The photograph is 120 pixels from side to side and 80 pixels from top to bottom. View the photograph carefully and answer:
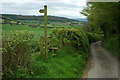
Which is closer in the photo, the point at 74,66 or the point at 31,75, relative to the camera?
the point at 31,75

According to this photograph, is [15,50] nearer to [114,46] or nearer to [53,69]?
[53,69]

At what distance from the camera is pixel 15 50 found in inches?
261

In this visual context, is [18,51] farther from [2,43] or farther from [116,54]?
[116,54]

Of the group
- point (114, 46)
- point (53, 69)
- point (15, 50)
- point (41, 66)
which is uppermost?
point (15, 50)

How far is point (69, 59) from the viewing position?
10766 millimetres

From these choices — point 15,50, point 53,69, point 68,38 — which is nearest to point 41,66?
point 53,69

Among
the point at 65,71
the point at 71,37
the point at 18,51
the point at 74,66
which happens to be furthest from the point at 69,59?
the point at 18,51

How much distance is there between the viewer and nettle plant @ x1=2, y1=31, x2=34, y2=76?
6.31 m

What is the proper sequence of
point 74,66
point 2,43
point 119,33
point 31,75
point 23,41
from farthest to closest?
point 119,33 < point 74,66 < point 31,75 < point 23,41 < point 2,43

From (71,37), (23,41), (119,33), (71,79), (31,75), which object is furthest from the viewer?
(119,33)

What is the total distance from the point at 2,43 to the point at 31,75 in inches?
66.7

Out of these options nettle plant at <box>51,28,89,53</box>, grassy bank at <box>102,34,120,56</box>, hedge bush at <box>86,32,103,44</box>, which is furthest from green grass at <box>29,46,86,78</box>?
hedge bush at <box>86,32,103,44</box>

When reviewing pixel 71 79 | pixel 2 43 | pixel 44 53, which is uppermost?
pixel 2 43

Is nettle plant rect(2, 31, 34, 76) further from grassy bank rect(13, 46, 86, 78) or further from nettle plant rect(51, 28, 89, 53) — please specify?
nettle plant rect(51, 28, 89, 53)
